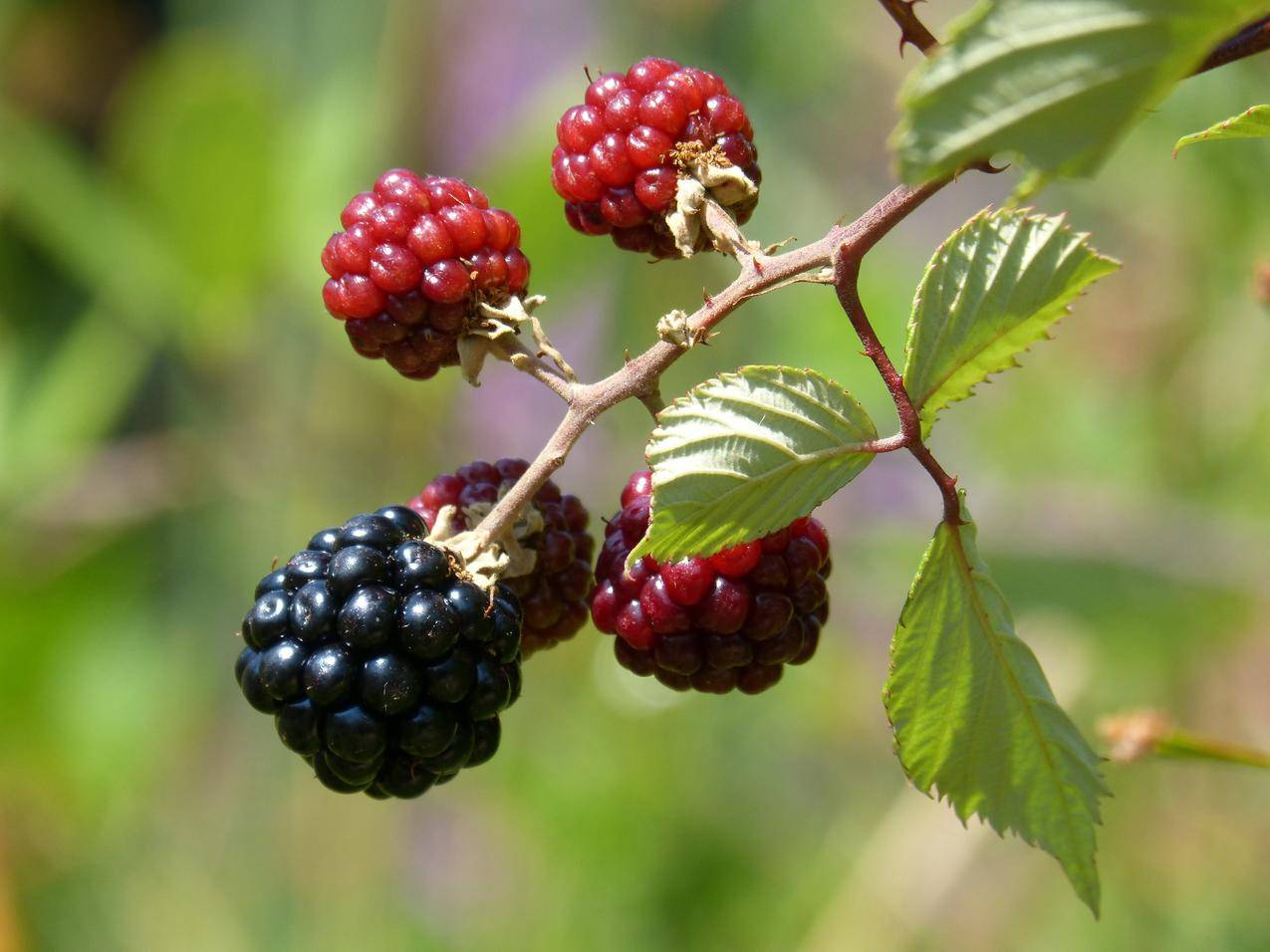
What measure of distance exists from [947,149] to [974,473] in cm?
261

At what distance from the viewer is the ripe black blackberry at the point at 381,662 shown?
93cm

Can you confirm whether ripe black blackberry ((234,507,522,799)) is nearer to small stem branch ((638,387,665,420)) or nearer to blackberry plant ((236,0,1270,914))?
blackberry plant ((236,0,1270,914))

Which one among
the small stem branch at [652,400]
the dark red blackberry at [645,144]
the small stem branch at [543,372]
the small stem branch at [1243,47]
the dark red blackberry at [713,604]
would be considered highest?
the dark red blackberry at [645,144]

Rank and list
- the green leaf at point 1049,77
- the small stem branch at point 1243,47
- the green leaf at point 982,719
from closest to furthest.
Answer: the green leaf at point 1049,77, the small stem branch at point 1243,47, the green leaf at point 982,719

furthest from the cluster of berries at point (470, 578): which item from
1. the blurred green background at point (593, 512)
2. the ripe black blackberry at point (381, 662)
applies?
the blurred green background at point (593, 512)

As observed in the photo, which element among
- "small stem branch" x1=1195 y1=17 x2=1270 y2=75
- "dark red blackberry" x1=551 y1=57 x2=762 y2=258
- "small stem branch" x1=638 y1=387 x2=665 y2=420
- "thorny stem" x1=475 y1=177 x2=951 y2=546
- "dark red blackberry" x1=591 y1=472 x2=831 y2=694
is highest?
"dark red blackberry" x1=551 y1=57 x2=762 y2=258

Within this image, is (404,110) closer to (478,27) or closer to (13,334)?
(13,334)

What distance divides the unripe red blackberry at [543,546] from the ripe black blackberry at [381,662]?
11cm

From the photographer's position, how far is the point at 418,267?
1071mm

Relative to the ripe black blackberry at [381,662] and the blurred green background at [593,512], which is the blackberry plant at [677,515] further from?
the blurred green background at [593,512]

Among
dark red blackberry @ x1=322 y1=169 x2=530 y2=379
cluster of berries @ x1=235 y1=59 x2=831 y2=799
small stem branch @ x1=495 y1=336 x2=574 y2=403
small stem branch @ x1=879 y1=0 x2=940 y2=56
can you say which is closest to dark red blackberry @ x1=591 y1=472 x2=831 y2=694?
cluster of berries @ x1=235 y1=59 x2=831 y2=799

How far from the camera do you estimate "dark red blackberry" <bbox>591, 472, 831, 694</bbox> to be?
1.01 metres

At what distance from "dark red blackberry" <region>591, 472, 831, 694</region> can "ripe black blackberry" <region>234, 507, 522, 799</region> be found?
109mm

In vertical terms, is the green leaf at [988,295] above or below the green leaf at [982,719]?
above
